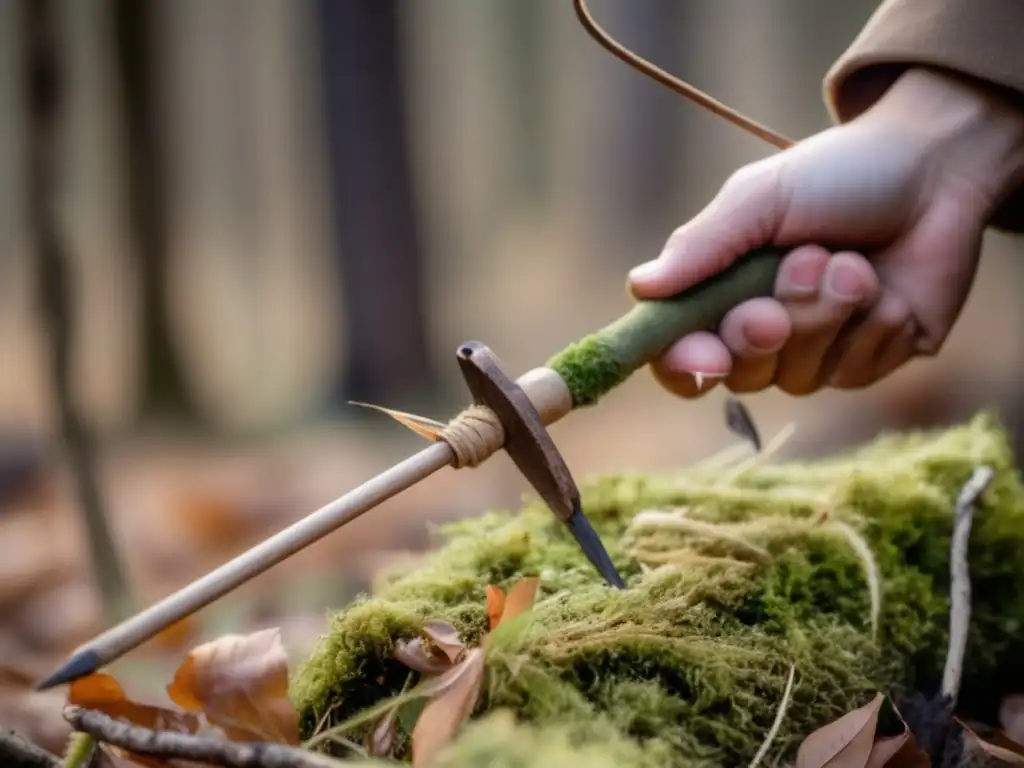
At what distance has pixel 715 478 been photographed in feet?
4.04

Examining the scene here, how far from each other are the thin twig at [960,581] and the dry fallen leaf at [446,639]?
49 centimetres

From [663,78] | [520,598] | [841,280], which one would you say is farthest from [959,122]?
[520,598]

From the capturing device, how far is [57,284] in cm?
162

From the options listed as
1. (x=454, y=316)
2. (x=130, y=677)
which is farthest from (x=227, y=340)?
(x=130, y=677)

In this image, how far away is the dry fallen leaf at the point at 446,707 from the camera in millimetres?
595

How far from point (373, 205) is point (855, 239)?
2.98m

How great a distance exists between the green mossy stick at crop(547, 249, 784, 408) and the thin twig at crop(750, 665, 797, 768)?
1.00 ft

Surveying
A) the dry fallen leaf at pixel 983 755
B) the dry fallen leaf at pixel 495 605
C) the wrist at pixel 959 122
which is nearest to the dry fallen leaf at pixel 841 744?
the dry fallen leaf at pixel 983 755

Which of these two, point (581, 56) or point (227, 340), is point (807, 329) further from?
point (581, 56)

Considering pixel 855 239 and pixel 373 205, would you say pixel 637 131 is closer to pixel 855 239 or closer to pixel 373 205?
pixel 373 205

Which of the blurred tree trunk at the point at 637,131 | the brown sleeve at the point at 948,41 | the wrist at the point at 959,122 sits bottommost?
the blurred tree trunk at the point at 637,131

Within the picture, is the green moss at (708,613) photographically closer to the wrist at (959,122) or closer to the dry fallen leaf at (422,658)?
the dry fallen leaf at (422,658)

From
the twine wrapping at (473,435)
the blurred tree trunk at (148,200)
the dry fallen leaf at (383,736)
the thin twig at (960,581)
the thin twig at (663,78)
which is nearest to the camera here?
the dry fallen leaf at (383,736)

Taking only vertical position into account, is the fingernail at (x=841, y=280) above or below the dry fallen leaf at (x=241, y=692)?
above
